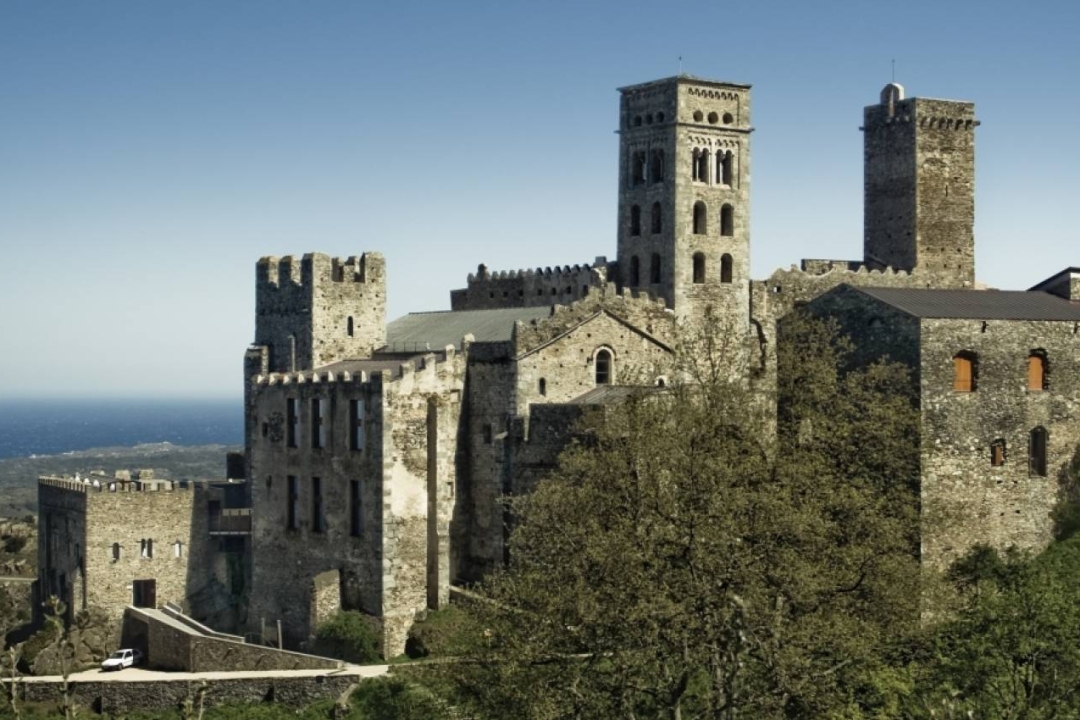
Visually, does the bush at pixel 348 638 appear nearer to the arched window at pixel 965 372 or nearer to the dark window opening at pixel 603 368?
the dark window opening at pixel 603 368

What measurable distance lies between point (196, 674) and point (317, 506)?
7.70m

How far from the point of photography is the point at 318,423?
63.9 m

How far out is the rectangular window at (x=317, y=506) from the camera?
63.2 m

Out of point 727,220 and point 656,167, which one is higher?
point 656,167

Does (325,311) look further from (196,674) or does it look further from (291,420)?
(196,674)

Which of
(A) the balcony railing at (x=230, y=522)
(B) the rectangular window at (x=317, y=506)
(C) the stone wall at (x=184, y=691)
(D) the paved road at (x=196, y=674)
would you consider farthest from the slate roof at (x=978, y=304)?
(A) the balcony railing at (x=230, y=522)

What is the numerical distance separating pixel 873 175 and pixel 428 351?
2985 centimetres

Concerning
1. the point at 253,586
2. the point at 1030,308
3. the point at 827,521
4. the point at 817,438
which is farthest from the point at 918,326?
the point at 253,586

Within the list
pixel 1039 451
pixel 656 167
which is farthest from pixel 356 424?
pixel 1039 451

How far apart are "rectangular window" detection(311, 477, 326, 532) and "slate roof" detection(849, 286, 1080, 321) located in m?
21.5

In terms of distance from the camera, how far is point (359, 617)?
60.1 m

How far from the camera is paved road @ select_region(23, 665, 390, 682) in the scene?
57281mm

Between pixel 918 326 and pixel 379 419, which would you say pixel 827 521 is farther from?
pixel 379 419

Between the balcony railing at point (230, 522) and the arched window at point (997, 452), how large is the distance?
3065 centimetres
